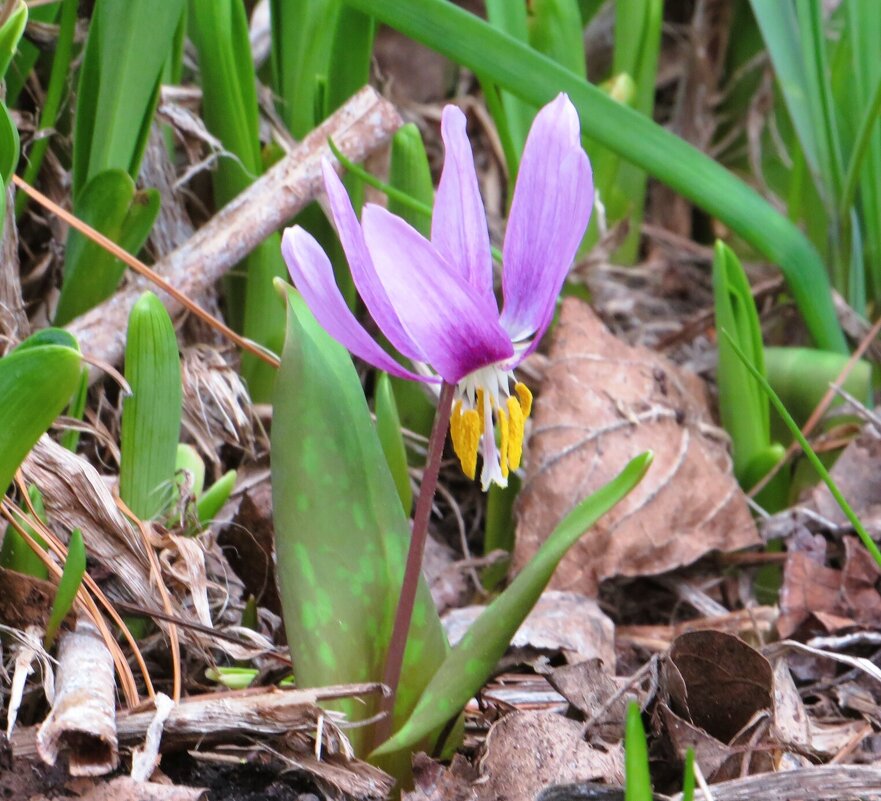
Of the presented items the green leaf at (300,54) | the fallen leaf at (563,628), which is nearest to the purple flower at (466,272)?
the fallen leaf at (563,628)

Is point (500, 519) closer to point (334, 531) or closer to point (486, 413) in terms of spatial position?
point (334, 531)

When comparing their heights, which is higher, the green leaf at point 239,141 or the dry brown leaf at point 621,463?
the green leaf at point 239,141

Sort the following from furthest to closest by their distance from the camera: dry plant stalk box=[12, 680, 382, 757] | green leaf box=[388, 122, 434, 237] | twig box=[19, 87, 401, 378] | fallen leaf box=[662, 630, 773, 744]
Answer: green leaf box=[388, 122, 434, 237], twig box=[19, 87, 401, 378], fallen leaf box=[662, 630, 773, 744], dry plant stalk box=[12, 680, 382, 757]

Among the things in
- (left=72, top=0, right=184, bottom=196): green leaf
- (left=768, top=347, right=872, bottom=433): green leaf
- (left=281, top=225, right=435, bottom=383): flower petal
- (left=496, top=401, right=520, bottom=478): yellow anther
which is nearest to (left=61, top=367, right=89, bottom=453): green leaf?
(left=72, top=0, right=184, bottom=196): green leaf

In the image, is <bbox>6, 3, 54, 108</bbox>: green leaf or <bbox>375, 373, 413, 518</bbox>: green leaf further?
<bbox>6, 3, 54, 108</bbox>: green leaf

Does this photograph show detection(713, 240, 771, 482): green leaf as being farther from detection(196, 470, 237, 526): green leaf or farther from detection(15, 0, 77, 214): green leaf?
detection(15, 0, 77, 214): green leaf

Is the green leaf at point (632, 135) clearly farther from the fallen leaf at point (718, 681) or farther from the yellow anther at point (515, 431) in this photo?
the fallen leaf at point (718, 681)

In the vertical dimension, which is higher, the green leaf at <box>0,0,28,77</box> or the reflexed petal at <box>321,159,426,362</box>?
the green leaf at <box>0,0,28,77</box>

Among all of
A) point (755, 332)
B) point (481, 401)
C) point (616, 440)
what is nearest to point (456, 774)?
point (481, 401)
